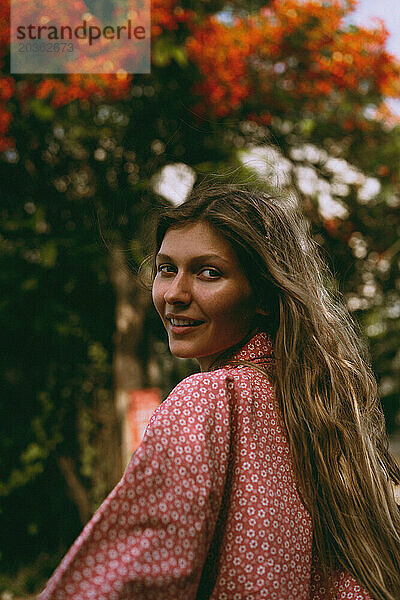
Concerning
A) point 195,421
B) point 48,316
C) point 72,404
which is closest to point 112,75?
point 48,316

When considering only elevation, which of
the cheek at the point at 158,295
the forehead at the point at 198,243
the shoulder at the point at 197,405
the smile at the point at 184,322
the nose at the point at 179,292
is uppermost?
the forehead at the point at 198,243

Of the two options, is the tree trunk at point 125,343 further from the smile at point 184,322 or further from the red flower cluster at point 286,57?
the smile at point 184,322

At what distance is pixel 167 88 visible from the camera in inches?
183

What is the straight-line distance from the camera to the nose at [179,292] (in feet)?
4.75

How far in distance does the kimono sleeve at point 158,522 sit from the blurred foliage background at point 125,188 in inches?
113

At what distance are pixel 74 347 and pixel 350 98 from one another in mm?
2847

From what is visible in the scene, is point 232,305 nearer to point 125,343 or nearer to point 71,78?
point 71,78

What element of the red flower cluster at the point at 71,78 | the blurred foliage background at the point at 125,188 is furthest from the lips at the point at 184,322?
the red flower cluster at the point at 71,78

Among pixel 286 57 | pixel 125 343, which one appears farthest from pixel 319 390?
pixel 286 57

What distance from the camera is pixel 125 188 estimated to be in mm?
4621

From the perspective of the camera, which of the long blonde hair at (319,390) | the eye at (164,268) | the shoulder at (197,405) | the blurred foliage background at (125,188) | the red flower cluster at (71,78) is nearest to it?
the shoulder at (197,405)

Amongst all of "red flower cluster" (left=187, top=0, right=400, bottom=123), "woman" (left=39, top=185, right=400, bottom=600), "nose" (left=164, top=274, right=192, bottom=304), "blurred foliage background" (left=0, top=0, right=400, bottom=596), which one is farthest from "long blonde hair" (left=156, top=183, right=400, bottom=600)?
"red flower cluster" (left=187, top=0, right=400, bottom=123)

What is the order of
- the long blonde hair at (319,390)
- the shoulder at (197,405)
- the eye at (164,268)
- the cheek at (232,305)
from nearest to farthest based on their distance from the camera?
the shoulder at (197,405)
the long blonde hair at (319,390)
the cheek at (232,305)
the eye at (164,268)

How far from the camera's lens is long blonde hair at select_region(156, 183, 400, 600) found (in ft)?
A: 4.31
